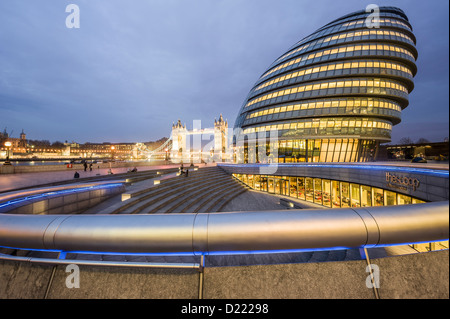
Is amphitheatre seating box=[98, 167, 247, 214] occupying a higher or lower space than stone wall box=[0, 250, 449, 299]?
lower

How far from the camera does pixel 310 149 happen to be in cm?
3447

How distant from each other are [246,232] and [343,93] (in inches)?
1586

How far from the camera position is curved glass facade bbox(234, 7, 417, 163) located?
3269 cm

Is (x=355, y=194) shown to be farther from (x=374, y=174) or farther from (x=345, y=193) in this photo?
(x=374, y=174)

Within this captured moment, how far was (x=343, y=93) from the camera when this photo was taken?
106 feet

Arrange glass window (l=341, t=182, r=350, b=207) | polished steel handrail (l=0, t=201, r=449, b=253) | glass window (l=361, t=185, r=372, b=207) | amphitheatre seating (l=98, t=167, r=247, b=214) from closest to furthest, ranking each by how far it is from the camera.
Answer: polished steel handrail (l=0, t=201, r=449, b=253), amphitheatre seating (l=98, t=167, r=247, b=214), glass window (l=361, t=185, r=372, b=207), glass window (l=341, t=182, r=350, b=207)

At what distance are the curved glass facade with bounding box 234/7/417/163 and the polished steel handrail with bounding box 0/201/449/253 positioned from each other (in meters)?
35.1

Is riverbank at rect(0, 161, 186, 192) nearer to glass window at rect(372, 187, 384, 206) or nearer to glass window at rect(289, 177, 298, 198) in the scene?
glass window at rect(289, 177, 298, 198)

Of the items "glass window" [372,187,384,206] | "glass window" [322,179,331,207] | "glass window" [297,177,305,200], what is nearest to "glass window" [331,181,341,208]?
"glass window" [322,179,331,207]

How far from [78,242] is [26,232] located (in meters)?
0.76

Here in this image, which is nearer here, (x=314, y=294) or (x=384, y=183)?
(x=314, y=294)

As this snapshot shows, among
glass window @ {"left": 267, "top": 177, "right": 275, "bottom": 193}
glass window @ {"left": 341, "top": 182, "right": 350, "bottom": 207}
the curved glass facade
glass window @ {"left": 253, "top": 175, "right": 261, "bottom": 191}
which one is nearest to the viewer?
glass window @ {"left": 341, "top": 182, "right": 350, "bottom": 207}
